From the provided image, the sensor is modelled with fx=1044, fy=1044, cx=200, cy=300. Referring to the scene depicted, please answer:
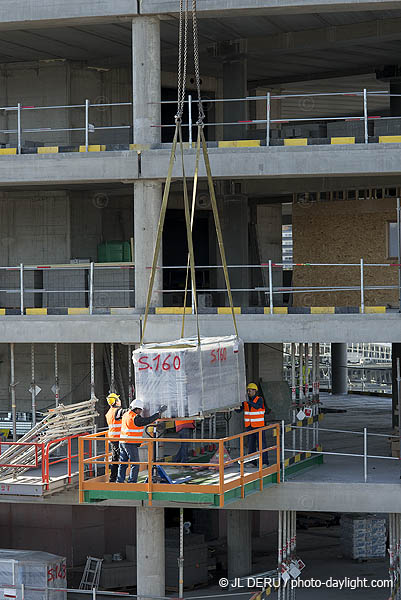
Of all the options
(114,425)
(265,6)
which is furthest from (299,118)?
(114,425)

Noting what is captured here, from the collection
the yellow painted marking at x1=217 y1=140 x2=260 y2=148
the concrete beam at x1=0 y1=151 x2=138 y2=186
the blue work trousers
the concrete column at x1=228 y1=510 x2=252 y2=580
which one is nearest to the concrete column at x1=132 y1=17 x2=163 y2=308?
the concrete beam at x1=0 y1=151 x2=138 y2=186

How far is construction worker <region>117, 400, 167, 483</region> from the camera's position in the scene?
17200 millimetres

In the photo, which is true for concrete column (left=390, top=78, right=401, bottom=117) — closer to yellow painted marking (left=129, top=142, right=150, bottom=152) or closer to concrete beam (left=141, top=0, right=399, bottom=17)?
concrete beam (left=141, top=0, right=399, bottom=17)

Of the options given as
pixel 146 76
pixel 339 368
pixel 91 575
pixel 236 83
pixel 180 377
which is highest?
pixel 236 83

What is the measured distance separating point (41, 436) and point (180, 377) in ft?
16.4

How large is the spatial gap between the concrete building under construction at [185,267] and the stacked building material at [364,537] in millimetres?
87

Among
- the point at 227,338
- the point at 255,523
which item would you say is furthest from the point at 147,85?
the point at 255,523

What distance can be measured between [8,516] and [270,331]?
8.50m

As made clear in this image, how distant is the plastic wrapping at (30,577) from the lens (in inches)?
812

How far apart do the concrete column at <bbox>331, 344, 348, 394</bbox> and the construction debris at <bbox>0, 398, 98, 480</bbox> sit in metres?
26.5

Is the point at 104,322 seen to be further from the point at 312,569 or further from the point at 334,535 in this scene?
the point at 334,535

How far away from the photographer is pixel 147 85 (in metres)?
21.7

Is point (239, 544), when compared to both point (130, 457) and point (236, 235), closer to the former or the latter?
point (130, 457)

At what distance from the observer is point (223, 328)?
21.3 m
